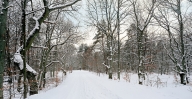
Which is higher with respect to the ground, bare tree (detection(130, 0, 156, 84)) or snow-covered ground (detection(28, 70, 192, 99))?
bare tree (detection(130, 0, 156, 84))

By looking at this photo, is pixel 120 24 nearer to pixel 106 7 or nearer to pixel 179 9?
pixel 106 7

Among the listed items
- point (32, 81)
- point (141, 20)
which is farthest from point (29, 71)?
point (141, 20)

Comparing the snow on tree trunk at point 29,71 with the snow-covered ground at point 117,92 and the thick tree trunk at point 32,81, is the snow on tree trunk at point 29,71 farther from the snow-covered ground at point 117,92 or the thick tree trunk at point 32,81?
the snow-covered ground at point 117,92

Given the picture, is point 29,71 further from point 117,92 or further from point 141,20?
point 141,20

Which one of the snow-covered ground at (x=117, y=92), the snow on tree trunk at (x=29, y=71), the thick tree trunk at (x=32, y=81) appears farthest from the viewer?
the thick tree trunk at (x=32, y=81)

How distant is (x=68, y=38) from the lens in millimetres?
17062

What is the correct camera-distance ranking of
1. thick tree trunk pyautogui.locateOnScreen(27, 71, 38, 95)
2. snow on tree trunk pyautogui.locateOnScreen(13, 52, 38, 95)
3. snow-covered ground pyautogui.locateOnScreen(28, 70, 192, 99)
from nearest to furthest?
1. snow-covered ground pyautogui.locateOnScreen(28, 70, 192, 99)
2. snow on tree trunk pyautogui.locateOnScreen(13, 52, 38, 95)
3. thick tree trunk pyautogui.locateOnScreen(27, 71, 38, 95)

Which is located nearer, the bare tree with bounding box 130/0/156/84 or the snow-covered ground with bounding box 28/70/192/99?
the snow-covered ground with bounding box 28/70/192/99

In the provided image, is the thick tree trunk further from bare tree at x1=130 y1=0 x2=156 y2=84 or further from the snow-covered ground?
bare tree at x1=130 y1=0 x2=156 y2=84

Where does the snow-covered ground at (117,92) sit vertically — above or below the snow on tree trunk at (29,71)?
below

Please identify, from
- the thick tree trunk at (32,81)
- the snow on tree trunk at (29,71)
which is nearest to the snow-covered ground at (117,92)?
the thick tree trunk at (32,81)

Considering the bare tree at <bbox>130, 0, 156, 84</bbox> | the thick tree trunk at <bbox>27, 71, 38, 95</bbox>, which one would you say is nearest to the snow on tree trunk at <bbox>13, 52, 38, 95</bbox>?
the thick tree trunk at <bbox>27, 71, 38, 95</bbox>

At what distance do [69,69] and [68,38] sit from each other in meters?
35.0

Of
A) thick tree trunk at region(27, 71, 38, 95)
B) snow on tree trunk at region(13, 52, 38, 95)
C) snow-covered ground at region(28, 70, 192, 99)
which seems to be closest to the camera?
snow-covered ground at region(28, 70, 192, 99)
